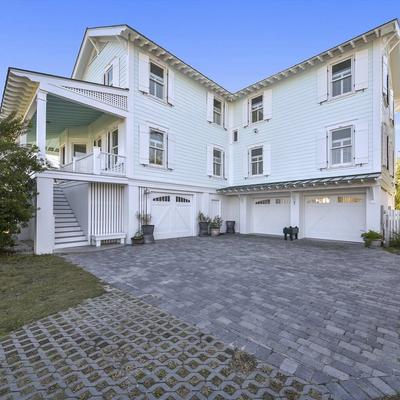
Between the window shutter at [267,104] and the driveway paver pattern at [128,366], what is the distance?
12763mm

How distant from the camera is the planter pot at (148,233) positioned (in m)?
10.3

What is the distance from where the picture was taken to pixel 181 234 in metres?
12.5

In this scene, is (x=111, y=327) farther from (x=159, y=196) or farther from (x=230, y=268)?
(x=159, y=196)

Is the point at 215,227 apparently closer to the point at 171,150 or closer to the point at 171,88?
the point at 171,150

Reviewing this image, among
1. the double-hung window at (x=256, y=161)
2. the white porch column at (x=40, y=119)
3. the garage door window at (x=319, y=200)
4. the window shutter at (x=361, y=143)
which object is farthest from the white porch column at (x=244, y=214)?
the white porch column at (x=40, y=119)

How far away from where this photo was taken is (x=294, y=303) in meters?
3.95

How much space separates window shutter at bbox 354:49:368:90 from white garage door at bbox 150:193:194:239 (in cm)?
922

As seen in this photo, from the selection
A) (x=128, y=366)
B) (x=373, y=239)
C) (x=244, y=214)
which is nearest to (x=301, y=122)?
(x=244, y=214)

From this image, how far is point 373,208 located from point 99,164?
11033 millimetres

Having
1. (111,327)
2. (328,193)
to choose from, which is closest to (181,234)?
(328,193)

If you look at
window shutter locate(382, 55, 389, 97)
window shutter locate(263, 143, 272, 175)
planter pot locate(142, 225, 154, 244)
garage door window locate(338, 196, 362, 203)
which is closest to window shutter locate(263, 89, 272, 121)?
window shutter locate(263, 143, 272, 175)

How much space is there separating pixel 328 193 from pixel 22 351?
39.6ft

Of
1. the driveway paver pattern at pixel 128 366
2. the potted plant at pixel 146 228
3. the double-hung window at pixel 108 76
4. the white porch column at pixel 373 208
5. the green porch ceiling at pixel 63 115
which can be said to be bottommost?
the driveway paver pattern at pixel 128 366

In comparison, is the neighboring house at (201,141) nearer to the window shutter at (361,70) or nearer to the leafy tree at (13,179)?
the window shutter at (361,70)
